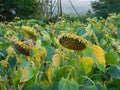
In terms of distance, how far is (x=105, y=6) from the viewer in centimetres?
2509

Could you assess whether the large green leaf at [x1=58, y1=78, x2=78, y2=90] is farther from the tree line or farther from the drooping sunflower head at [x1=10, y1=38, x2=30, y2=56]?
the tree line

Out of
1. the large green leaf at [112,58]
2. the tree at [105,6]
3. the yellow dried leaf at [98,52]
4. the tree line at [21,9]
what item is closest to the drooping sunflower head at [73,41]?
the yellow dried leaf at [98,52]

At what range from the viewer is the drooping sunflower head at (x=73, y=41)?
1227 mm

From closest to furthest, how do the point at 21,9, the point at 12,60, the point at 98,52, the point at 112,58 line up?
1. the point at 98,52
2. the point at 112,58
3. the point at 12,60
4. the point at 21,9

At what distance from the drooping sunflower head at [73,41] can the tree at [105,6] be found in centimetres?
2187

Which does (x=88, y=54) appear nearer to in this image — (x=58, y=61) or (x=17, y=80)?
(x=58, y=61)

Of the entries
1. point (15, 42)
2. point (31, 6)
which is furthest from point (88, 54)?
point (31, 6)

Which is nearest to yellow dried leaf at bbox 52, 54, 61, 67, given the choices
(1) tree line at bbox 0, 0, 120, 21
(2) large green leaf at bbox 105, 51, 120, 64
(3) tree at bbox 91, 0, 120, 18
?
(2) large green leaf at bbox 105, 51, 120, 64

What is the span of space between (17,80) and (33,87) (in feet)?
0.47

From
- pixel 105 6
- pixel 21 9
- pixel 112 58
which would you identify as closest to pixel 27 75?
pixel 112 58

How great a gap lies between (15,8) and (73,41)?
865 inches

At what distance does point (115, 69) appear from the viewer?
1415 mm

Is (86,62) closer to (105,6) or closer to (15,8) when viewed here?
(15,8)

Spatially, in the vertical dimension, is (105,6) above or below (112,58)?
below
